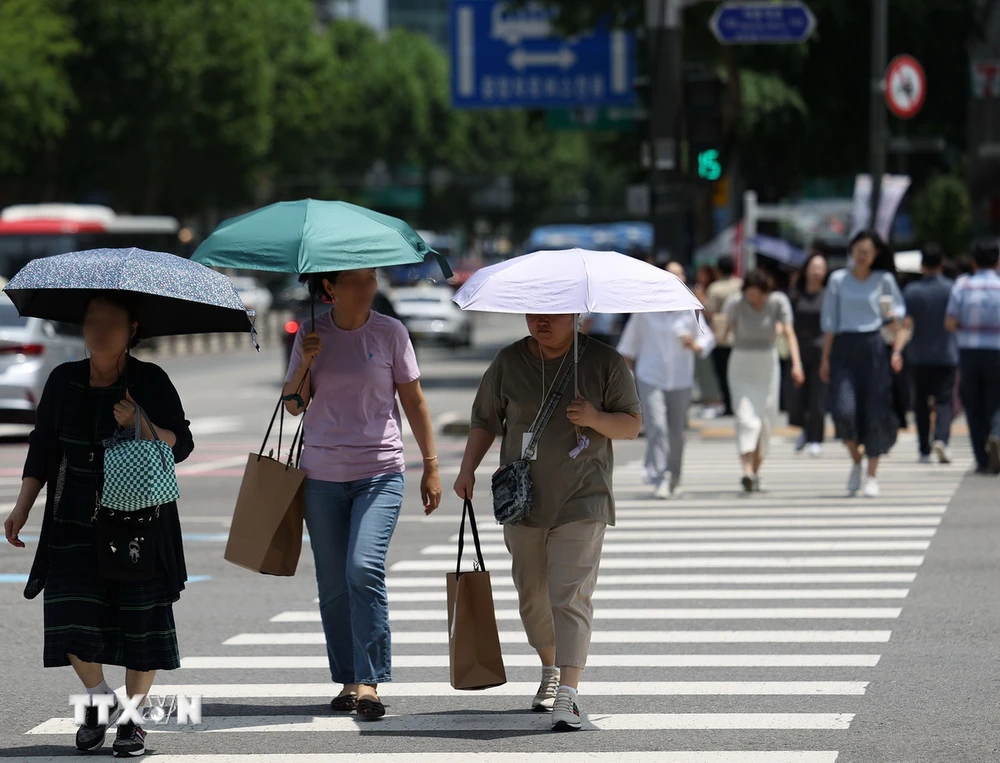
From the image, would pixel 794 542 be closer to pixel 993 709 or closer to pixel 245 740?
pixel 993 709

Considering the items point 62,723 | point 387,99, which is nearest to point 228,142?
point 387,99

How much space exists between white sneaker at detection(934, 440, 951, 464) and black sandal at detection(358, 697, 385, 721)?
408 inches

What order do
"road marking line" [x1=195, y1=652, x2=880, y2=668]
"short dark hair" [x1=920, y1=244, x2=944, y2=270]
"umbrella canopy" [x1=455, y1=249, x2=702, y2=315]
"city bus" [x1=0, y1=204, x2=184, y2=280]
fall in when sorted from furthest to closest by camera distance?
1. "city bus" [x1=0, y1=204, x2=184, y2=280]
2. "short dark hair" [x1=920, y1=244, x2=944, y2=270]
3. "road marking line" [x1=195, y1=652, x2=880, y2=668]
4. "umbrella canopy" [x1=455, y1=249, x2=702, y2=315]

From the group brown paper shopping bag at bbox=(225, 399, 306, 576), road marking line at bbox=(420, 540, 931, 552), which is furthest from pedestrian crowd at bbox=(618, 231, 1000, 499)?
brown paper shopping bag at bbox=(225, 399, 306, 576)

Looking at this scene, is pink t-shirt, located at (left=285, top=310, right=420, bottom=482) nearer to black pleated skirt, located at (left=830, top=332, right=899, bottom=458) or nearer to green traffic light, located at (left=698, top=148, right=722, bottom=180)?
black pleated skirt, located at (left=830, top=332, right=899, bottom=458)

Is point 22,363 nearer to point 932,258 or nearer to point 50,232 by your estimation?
point 932,258

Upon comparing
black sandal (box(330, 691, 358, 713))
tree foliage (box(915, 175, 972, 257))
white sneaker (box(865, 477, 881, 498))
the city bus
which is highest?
black sandal (box(330, 691, 358, 713))

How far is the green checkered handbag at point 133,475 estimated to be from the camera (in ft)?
20.2

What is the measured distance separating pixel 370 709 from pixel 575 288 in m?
1.70

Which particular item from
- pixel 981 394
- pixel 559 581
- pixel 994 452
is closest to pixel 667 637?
pixel 559 581

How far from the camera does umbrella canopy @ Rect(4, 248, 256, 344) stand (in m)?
6.14

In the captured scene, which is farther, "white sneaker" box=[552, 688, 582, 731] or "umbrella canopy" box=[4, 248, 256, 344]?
"white sneaker" box=[552, 688, 582, 731]

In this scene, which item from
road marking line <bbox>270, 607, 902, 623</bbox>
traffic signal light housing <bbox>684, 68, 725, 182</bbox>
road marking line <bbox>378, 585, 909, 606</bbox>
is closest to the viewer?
road marking line <bbox>270, 607, 902, 623</bbox>

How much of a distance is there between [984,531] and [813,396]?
572 centimetres
